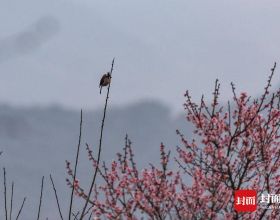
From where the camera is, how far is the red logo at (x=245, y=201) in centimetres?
1323

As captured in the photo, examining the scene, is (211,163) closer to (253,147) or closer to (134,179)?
(253,147)

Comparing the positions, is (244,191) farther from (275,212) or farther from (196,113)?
(196,113)

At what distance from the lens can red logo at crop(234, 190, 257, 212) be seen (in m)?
13.2

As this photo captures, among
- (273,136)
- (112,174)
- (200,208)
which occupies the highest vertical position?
(273,136)

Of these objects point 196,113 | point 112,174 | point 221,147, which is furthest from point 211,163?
point 112,174

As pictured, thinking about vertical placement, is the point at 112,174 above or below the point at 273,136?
below

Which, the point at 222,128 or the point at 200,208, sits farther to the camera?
the point at 222,128

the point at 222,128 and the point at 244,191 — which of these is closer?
the point at 244,191

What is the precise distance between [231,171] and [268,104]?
2241 millimetres

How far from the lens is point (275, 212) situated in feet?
48.6

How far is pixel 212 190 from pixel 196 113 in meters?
2.30

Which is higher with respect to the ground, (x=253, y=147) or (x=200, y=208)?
(x=253, y=147)

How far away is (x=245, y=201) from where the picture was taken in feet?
44.3

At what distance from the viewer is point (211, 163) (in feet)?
48.2
